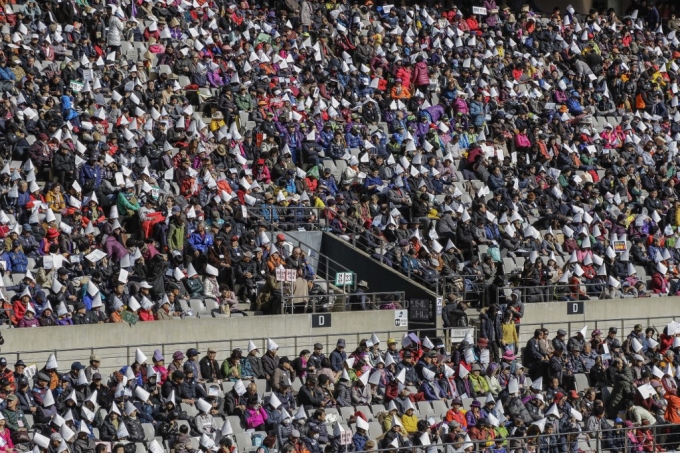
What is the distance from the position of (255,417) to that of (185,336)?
9.57 feet

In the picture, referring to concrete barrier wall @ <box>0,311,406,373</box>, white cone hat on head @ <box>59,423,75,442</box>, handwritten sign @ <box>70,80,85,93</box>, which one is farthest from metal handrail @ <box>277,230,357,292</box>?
white cone hat on head @ <box>59,423,75,442</box>

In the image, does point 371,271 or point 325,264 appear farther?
point 325,264

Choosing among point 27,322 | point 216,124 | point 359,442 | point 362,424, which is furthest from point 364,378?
point 216,124

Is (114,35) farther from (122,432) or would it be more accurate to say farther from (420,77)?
(122,432)

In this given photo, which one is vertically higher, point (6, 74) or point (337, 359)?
point (6, 74)

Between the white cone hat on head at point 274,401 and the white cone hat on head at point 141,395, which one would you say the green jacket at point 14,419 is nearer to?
the white cone hat on head at point 141,395

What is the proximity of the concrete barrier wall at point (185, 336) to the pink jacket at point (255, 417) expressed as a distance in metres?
2.46

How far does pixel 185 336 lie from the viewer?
94.2 ft

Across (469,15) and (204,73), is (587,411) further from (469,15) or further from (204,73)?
(469,15)

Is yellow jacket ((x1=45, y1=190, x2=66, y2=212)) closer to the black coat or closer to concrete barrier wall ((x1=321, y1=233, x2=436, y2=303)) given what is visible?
concrete barrier wall ((x1=321, y1=233, x2=436, y2=303))

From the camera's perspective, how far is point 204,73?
37.0 metres

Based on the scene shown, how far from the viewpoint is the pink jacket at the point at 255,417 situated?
86.1 ft

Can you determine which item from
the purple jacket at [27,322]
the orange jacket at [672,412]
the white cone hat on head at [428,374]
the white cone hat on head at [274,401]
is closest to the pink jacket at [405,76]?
the white cone hat on head at [428,374]

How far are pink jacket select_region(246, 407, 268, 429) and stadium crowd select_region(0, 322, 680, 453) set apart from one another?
21mm
